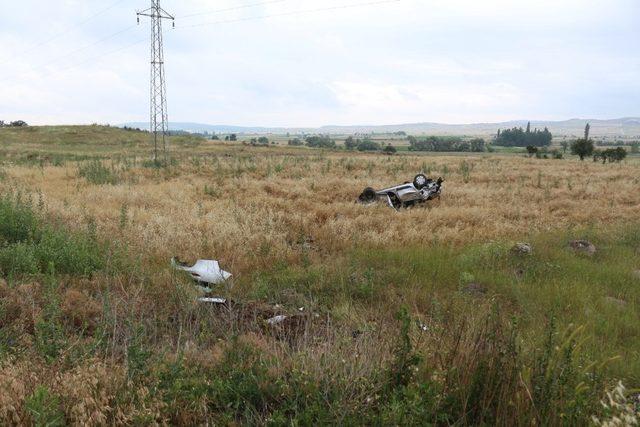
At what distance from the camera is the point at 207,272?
21.1 feet

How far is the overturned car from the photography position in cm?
1281

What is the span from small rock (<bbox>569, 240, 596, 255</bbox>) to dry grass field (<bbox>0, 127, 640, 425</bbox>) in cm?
19

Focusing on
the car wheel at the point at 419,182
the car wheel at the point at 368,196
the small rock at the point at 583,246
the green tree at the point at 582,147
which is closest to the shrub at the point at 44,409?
the small rock at the point at 583,246

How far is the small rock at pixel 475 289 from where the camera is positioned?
6093 mm

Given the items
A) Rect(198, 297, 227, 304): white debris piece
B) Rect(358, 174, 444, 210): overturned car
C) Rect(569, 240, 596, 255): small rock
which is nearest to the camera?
Rect(198, 297, 227, 304): white debris piece

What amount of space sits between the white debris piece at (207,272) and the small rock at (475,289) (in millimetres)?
3057

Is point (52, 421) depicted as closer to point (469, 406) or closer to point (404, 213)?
point (469, 406)

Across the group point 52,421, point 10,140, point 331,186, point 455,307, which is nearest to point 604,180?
point 331,186

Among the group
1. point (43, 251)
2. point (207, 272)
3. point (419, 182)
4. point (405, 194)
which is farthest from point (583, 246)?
point (43, 251)

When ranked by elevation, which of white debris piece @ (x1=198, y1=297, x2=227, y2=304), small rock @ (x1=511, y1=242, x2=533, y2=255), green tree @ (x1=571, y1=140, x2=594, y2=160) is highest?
green tree @ (x1=571, y1=140, x2=594, y2=160)

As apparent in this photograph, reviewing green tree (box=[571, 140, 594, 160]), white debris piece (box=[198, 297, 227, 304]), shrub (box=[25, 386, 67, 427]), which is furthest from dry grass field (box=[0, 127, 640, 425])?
green tree (box=[571, 140, 594, 160])

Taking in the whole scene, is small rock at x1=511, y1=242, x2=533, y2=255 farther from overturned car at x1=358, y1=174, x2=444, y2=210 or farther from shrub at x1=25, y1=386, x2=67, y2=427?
shrub at x1=25, y1=386, x2=67, y2=427

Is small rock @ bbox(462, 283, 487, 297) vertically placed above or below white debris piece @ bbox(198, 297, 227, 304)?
below

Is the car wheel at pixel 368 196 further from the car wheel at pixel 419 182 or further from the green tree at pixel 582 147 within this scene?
the green tree at pixel 582 147
